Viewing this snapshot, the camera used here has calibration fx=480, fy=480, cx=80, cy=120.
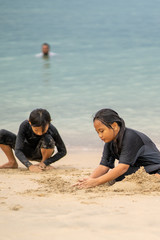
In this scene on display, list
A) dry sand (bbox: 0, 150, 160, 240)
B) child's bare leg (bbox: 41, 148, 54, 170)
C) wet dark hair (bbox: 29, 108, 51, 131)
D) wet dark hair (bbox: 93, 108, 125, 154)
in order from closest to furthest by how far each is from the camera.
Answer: dry sand (bbox: 0, 150, 160, 240)
wet dark hair (bbox: 93, 108, 125, 154)
wet dark hair (bbox: 29, 108, 51, 131)
child's bare leg (bbox: 41, 148, 54, 170)

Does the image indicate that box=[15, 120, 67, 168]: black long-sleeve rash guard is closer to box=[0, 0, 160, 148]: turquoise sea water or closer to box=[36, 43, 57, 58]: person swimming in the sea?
box=[0, 0, 160, 148]: turquoise sea water

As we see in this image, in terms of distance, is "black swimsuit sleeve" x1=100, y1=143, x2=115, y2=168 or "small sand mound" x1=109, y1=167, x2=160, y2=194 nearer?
"small sand mound" x1=109, y1=167, x2=160, y2=194

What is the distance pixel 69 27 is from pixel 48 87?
1136 centimetres

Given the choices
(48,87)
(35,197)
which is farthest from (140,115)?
(35,197)

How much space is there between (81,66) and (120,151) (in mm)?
10836

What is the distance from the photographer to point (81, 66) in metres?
14.7

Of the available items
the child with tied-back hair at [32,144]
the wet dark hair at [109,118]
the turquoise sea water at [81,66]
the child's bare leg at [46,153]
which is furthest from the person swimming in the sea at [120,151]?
the turquoise sea water at [81,66]

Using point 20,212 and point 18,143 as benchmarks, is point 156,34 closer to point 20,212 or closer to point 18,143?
point 18,143

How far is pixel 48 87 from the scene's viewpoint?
39.5 feet

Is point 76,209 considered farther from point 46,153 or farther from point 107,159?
point 46,153

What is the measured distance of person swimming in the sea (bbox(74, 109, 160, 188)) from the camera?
151 inches

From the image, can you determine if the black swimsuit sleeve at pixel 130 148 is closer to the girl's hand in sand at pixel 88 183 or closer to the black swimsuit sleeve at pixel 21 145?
the girl's hand in sand at pixel 88 183

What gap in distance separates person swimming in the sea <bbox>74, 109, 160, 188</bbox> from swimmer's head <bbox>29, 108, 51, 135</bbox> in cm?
91

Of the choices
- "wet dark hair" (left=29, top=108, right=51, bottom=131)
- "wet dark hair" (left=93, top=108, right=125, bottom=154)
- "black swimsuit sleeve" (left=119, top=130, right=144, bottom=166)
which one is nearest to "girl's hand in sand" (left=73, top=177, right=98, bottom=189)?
"black swimsuit sleeve" (left=119, top=130, right=144, bottom=166)
